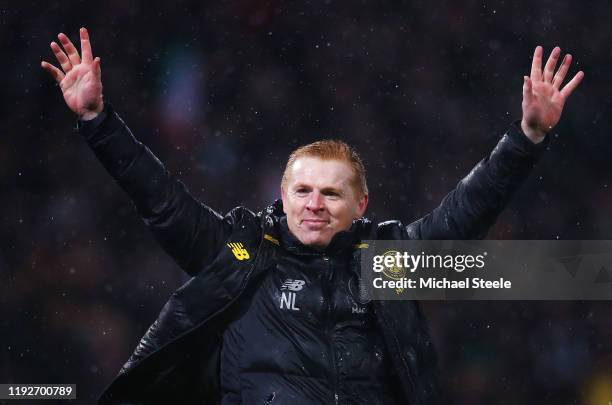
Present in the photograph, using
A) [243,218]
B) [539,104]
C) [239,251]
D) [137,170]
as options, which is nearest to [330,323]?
[239,251]

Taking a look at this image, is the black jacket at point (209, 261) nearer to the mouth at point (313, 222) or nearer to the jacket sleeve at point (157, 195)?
the jacket sleeve at point (157, 195)

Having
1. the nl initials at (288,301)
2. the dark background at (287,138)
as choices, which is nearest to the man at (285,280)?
the nl initials at (288,301)

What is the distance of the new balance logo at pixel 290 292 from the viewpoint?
147 inches

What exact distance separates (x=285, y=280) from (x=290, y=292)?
0.22 ft

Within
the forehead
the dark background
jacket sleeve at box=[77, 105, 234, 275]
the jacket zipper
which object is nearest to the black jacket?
jacket sleeve at box=[77, 105, 234, 275]

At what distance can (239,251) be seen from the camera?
380cm

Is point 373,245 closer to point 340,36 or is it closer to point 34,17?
point 340,36

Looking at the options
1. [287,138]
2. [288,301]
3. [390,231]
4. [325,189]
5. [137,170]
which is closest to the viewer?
[137,170]

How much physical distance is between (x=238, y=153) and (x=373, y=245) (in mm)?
3031

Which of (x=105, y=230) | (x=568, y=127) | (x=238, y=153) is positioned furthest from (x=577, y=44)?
(x=105, y=230)

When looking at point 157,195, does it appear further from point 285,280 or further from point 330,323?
point 330,323

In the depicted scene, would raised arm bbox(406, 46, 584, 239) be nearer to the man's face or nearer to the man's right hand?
the man's face

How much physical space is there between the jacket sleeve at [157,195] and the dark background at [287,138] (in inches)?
115

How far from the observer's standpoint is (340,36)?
7008mm
